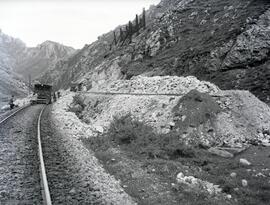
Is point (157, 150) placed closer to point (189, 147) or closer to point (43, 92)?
point (189, 147)

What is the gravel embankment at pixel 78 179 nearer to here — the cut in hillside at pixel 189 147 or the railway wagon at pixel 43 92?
the cut in hillside at pixel 189 147

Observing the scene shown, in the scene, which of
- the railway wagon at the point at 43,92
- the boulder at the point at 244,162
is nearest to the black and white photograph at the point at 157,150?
the boulder at the point at 244,162

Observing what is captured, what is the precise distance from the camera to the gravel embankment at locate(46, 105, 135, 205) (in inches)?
233

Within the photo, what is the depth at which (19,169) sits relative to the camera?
291 inches

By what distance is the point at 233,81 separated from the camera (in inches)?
917

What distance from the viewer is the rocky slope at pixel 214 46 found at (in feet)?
79.6

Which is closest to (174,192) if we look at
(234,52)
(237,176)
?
(237,176)

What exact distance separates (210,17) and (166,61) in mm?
11699

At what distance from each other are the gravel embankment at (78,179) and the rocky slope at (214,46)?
1612 centimetres

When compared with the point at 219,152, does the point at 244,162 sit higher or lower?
lower

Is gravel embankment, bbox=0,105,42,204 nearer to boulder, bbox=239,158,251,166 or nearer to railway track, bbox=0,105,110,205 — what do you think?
railway track, bbox=0,105,110,205

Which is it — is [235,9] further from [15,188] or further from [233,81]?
[15,188]

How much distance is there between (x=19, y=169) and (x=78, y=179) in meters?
1.98

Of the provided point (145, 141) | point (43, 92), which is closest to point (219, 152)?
point (145, 141)
